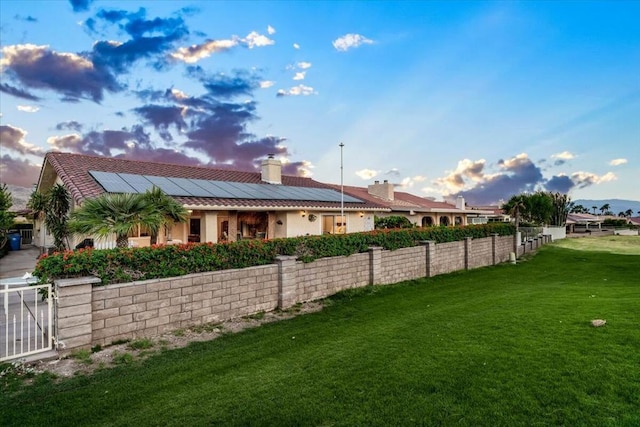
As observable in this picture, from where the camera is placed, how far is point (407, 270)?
47.4 feet

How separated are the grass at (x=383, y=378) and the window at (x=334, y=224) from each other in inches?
476

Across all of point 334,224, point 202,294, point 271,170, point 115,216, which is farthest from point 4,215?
point 334,224

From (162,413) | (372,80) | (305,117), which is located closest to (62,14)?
Result: (305,117)

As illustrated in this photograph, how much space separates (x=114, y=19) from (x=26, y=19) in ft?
9.52

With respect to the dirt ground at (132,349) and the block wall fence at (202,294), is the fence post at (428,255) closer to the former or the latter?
the block wall fence at (202,294)

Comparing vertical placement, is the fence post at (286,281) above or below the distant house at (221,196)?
below

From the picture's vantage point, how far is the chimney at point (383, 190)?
95.9ft

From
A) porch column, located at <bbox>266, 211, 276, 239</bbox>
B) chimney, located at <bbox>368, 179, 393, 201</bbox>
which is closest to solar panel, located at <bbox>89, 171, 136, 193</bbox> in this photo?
porch column, located at <bbox>266, 211, 276, 239</bbox>

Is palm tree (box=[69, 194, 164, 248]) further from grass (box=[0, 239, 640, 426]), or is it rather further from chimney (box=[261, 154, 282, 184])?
chimney (box=[261, 154, 282, 184])

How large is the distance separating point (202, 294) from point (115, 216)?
9.94 ft

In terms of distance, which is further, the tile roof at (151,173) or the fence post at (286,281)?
the tile roof at (151,173)

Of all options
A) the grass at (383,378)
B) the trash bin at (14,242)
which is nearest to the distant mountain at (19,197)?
the trash bin at (14,242)

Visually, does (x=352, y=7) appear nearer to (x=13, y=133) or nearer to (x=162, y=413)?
(x=162, y=413)

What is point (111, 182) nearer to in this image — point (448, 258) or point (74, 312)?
point (74, 312)
